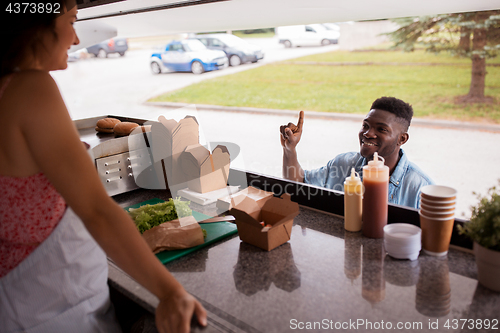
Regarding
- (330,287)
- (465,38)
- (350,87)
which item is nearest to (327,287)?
(330,287)

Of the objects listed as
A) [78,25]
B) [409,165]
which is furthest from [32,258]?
[409,165]

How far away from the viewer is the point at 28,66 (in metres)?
0.85

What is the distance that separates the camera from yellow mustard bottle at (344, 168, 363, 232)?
1258 millimetres

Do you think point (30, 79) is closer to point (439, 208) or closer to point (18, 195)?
point (18, 195)

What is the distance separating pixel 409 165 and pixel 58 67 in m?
1.67

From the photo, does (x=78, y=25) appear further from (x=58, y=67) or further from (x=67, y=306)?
(x=67, y=306)

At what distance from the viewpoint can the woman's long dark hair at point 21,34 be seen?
31.7 inches

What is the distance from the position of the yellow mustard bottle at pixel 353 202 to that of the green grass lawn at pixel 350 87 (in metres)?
7.91

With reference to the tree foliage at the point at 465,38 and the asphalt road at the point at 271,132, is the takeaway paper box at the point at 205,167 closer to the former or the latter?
the asphalt road at the point at 271,132

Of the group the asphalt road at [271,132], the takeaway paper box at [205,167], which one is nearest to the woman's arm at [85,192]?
the takeaway paper box at [205,167]

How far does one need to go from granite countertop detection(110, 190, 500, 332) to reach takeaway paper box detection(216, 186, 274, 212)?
0.16m

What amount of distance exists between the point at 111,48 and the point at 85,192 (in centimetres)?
1551

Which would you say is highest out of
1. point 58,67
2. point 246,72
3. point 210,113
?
point 58,67

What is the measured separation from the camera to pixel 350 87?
10.3 meters
